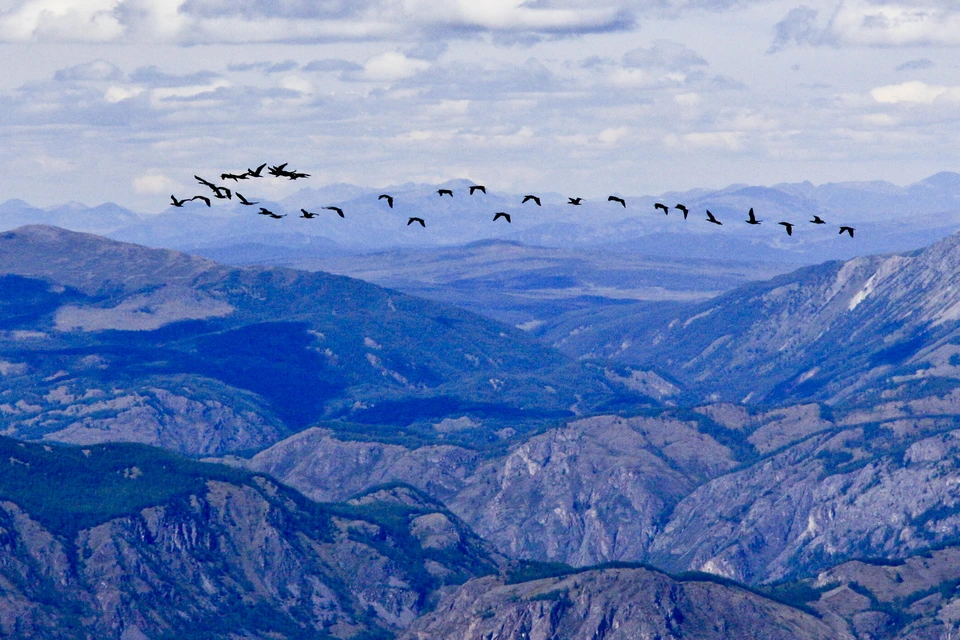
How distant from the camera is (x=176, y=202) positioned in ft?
589

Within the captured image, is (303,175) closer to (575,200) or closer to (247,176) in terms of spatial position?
(247,176)

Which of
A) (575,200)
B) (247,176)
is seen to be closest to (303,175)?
(247,176)

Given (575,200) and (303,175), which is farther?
(575,200)

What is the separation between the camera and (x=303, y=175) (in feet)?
569

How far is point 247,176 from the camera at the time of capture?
169750 millimetres

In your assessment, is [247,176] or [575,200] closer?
[247,176]

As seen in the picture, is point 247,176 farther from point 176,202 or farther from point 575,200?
point 575,200

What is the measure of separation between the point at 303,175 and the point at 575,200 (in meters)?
27.5

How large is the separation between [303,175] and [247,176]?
19.4 ft

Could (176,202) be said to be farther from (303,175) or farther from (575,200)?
(575,200)

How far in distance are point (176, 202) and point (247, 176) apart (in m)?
12.7

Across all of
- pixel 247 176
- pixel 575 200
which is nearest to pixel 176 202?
pixel 247 176

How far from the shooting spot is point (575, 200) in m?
185
